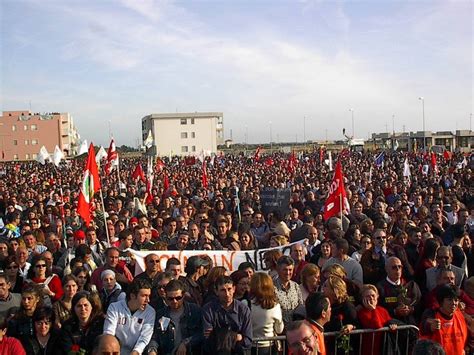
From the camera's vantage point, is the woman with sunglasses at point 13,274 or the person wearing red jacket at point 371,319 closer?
the person wearing red jacket at point 371,319

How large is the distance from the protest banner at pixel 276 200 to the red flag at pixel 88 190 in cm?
463

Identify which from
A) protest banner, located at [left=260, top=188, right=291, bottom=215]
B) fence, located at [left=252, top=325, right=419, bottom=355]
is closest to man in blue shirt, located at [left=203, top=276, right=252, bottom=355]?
fence, located at [left=252, top=325, right=419, bottom=355]

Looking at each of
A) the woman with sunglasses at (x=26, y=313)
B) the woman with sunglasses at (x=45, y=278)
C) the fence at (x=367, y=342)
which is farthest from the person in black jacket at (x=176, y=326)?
the woman with sunglasses at (x=45, y=278)

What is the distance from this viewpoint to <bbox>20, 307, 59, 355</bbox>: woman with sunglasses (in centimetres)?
519

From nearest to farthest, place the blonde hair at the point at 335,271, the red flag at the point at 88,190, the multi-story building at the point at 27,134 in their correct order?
the blonde hair at the point at 335,271 → the red flag at the point at 88,190 → the multi-story building at the point at 27,134

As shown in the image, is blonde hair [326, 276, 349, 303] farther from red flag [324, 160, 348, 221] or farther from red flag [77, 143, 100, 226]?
red flag [77, 143, 100, 226]

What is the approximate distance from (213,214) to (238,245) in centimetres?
427

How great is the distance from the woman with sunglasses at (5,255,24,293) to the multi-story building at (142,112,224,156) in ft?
239

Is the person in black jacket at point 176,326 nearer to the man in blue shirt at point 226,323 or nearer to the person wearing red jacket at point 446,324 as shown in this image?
the man in blue shirt at point 226,323

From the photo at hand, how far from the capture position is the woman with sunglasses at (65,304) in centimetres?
543

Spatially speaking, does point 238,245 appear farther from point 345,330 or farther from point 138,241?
point 345,330

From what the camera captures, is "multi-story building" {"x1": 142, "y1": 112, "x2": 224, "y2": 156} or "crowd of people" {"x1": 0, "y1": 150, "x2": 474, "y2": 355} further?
"multi-story building" {"x1": 142, "y1": 112, "x2": 224, "y2": 156}

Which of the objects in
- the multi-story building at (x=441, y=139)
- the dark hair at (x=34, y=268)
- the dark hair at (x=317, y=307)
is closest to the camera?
the dark hair at (x=317, y=307)

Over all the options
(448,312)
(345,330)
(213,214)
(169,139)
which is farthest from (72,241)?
(169,139)
